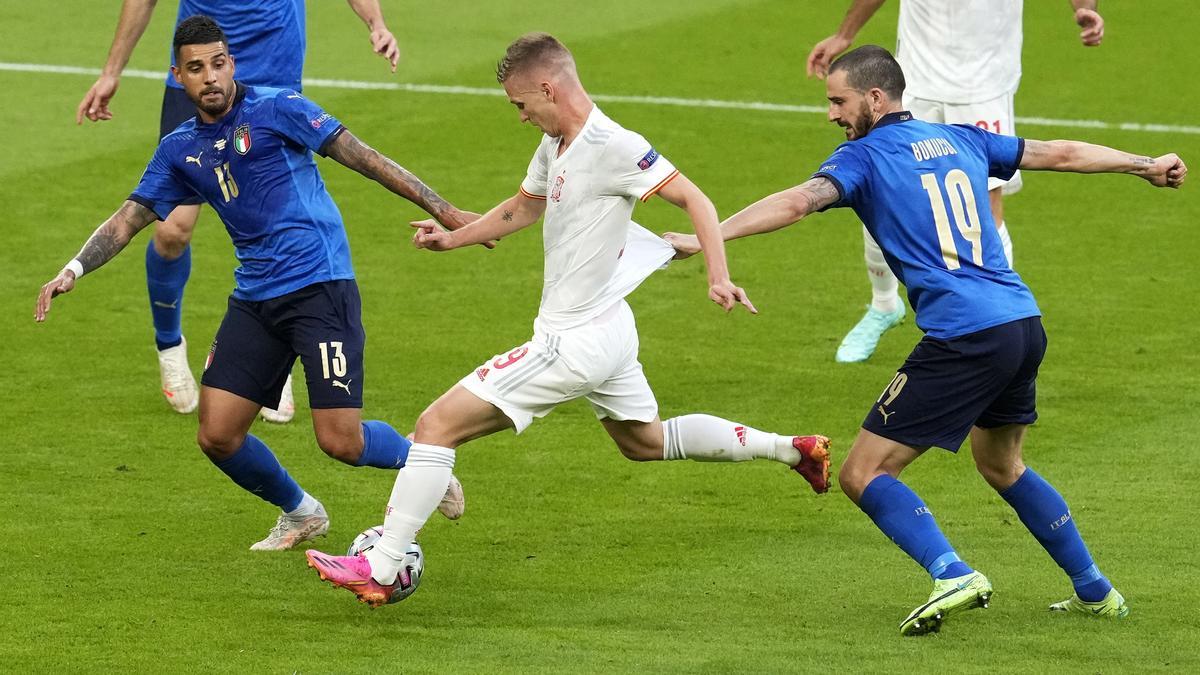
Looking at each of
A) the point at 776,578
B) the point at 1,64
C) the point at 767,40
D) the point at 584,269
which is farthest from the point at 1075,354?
the point at 1,64

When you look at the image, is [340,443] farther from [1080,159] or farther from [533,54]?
[1080,159]

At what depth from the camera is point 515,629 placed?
6.42 metres

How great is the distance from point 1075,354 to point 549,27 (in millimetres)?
8796

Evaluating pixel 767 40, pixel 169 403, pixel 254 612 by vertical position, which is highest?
pixel 254 612

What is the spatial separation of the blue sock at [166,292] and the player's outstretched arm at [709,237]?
3.59 meters

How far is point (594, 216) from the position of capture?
6.50m

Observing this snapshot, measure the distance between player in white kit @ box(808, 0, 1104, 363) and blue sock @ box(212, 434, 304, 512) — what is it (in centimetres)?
377

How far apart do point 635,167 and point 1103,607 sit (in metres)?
2.15

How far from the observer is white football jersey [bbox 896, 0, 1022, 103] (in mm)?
10039

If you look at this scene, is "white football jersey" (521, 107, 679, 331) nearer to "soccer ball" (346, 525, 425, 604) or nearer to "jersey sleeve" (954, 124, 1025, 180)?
"soccer ball" (346, 525, 425, 604)

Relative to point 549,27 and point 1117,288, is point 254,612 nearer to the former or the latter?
point 1117,288

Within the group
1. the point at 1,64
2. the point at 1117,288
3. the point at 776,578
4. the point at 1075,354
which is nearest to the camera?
the point at 776,578

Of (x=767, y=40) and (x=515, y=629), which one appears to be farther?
(x=767, y=40)

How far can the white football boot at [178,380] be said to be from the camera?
9.29 metres
